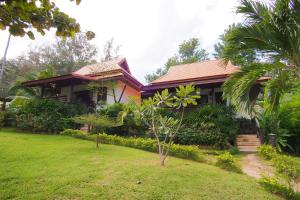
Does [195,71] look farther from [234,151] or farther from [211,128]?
[234,151]

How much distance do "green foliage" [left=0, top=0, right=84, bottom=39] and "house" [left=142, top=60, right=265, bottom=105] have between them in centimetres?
1159

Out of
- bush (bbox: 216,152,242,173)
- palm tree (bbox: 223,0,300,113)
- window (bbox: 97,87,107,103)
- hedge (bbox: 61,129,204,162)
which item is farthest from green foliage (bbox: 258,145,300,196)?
window (bbox: 97,87,107,103)

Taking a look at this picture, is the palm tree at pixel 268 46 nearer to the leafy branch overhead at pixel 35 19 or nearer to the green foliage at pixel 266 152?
the green foliage at pixel 266 152

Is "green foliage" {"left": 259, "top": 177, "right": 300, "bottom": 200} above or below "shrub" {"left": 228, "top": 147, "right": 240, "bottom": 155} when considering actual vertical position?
below

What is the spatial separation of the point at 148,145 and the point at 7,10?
27.6ft

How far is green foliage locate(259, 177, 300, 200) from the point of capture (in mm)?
A: 4999

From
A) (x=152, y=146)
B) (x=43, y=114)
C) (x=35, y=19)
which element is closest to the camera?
(x=35, y=19)

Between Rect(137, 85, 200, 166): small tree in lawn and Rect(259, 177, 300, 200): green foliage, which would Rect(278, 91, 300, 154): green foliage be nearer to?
Rect(137, 85, 200, 166): small tree in lawn

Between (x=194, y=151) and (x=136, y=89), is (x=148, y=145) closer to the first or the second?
(x=194, y=151)

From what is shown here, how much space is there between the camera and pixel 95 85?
14836 millimetres

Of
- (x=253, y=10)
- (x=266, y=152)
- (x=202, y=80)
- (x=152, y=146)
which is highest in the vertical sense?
(x=253, y=10)

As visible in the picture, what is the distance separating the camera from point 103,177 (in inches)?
209

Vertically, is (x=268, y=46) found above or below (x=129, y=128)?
above

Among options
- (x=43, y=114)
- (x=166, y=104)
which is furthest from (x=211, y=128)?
(x=43, y=114)
